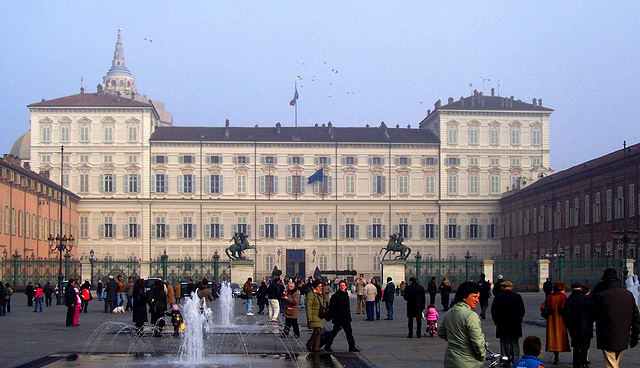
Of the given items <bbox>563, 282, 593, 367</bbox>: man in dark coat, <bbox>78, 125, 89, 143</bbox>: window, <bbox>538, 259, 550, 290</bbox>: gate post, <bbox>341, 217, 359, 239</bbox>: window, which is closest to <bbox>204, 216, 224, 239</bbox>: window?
<bbox>341, 217, 359, 239</bbox>: window

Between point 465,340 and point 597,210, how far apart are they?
55.1 meters

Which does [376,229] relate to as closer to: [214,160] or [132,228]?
[214,160]

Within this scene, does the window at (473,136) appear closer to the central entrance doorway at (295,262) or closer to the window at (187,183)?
the central entrance doorway at (295,262)

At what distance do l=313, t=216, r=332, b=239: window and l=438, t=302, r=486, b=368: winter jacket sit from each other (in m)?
73.4

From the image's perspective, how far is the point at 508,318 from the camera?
14.5m

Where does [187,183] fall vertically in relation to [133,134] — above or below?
below

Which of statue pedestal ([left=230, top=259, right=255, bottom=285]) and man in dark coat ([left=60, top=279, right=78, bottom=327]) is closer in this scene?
man in dark coat ([left=60, top=279, right=78, bottom=327])

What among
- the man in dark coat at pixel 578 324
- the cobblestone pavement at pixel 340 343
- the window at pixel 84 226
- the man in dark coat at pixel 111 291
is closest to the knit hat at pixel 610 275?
the man in dark coat at pixel 578 324

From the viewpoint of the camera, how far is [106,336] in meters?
22.2

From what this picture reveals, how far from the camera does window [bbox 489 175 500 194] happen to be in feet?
273

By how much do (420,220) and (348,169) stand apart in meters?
8.01

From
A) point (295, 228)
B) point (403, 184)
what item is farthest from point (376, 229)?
point (295, 228)

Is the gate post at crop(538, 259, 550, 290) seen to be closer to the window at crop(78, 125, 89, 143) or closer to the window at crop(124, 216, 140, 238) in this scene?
the window at crop(124, 216, 140, 238)

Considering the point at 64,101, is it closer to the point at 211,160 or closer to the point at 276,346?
the point at 211,160
